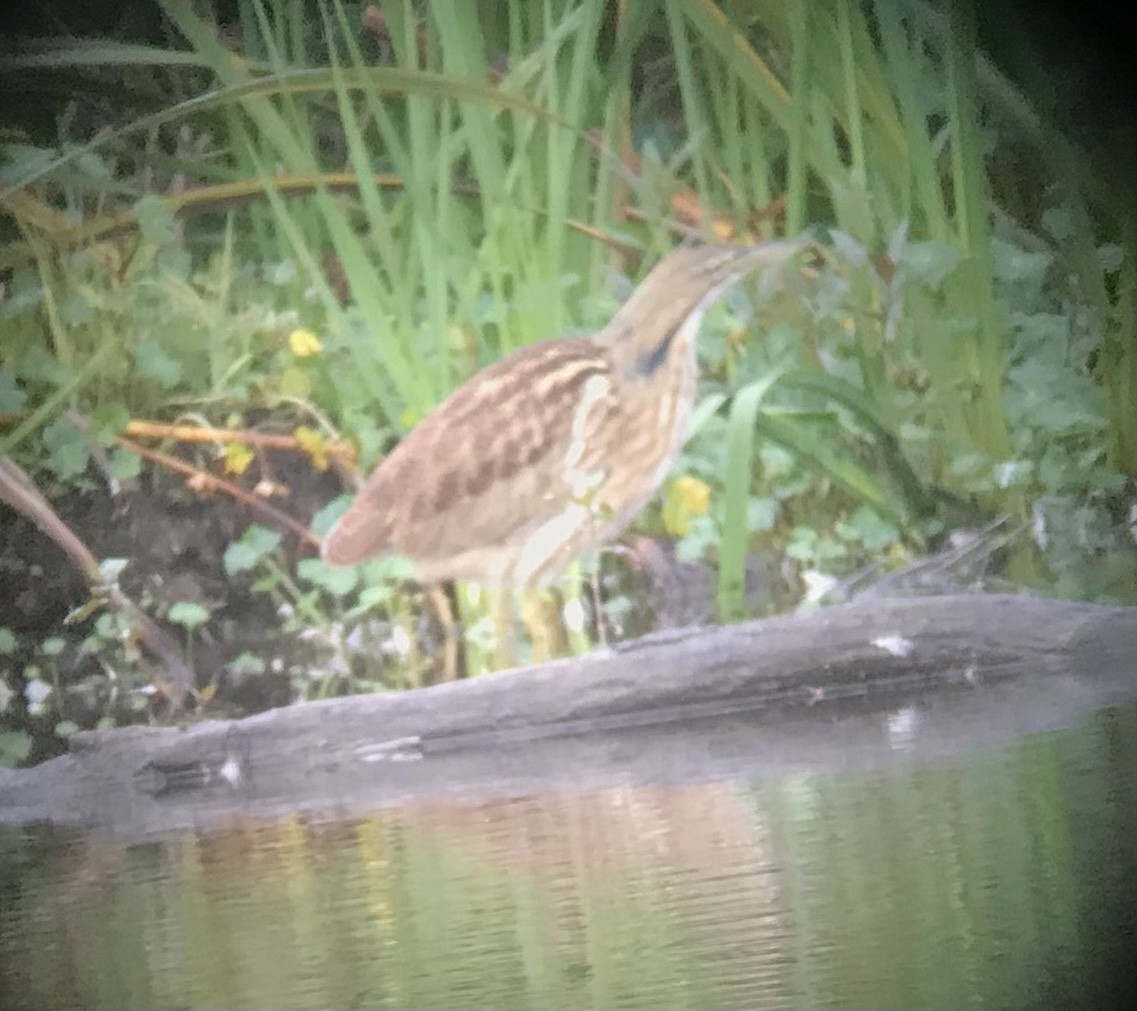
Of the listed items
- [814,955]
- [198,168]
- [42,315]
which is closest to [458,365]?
[198,168]

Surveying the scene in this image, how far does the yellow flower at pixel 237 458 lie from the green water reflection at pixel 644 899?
1.55ft

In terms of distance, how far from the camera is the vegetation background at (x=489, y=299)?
1.99 m

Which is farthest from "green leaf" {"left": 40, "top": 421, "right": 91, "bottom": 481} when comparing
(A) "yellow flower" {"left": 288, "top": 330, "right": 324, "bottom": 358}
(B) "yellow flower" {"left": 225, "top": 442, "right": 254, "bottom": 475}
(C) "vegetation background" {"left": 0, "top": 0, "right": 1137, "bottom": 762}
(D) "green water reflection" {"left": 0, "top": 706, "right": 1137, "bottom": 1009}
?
(D) "green water reflection" {"left": 0, "top": 706, "right": 1137, "bottom": 1009}

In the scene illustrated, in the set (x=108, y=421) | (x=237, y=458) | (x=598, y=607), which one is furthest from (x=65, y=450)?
(x=598, y=607)

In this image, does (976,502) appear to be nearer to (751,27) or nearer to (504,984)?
(751,27)

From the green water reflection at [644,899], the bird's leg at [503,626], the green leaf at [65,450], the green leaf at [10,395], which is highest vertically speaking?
the green leaf at [10,395]

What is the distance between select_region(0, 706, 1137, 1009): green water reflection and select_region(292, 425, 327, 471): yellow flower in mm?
466

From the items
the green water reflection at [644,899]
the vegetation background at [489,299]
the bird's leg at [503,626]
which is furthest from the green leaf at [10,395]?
the bird's leg at [503,626]

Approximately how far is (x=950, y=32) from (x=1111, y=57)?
8.8 inches

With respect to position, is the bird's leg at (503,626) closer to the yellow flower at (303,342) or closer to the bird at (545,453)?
the bird at (545,453)

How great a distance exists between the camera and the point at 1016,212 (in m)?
2.03

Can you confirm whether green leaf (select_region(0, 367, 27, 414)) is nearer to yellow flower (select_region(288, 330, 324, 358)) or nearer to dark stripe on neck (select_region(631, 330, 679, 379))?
yellow flower (select_region(288, 330, 324, 358))

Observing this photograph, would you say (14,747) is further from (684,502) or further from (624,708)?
(684,502)

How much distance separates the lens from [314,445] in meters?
2.00
